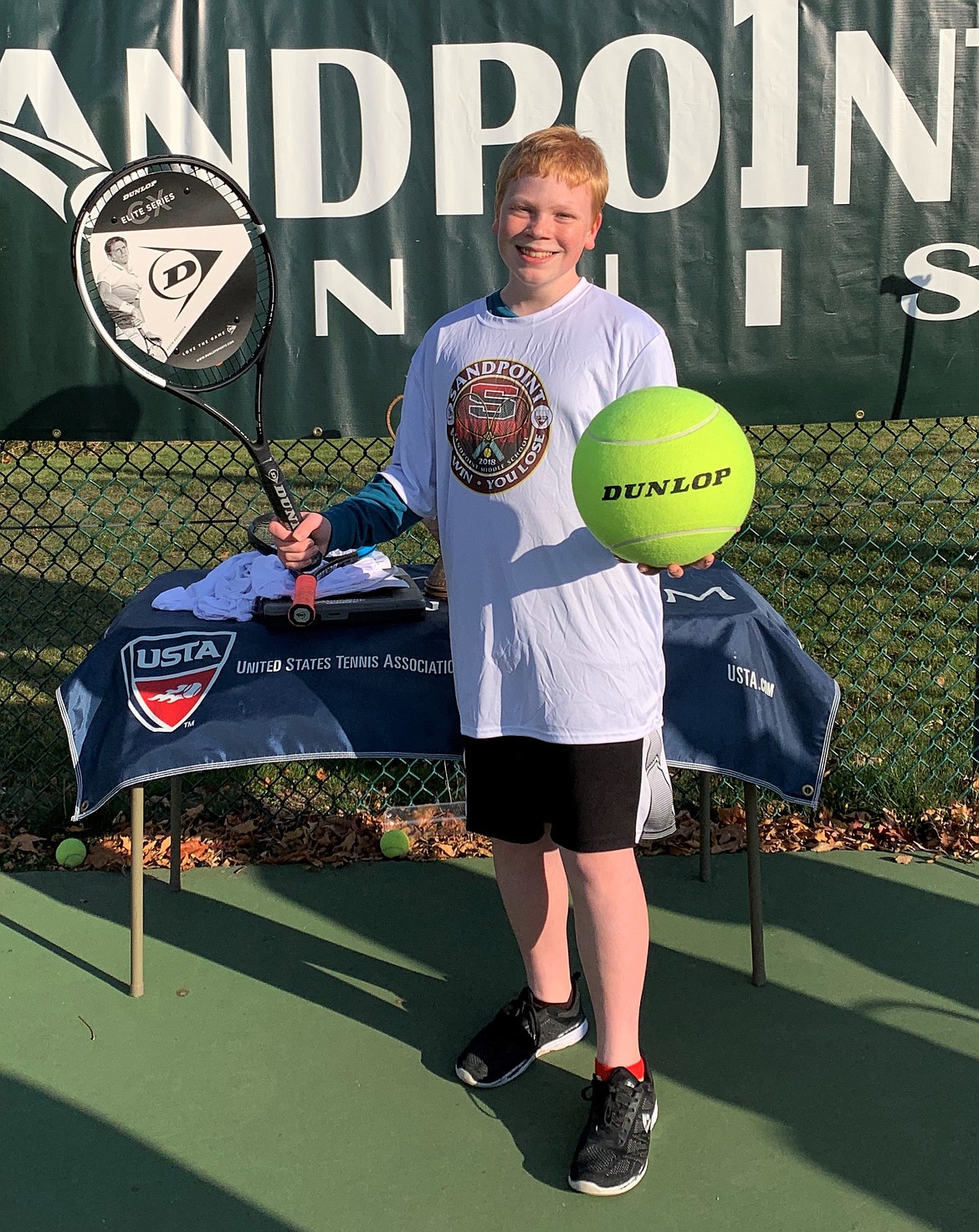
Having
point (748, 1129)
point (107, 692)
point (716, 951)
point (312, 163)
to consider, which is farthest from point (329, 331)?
point (748, 1129)

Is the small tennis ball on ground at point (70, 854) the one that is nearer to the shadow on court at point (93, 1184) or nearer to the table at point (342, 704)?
the table at point (342, 704)

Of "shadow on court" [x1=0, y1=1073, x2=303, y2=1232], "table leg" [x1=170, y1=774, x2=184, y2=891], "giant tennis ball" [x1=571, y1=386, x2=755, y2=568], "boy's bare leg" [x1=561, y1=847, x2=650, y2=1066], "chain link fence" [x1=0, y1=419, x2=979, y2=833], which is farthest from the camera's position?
"chain link fence" [x1=0, y1=419, x2=979, y2=833]

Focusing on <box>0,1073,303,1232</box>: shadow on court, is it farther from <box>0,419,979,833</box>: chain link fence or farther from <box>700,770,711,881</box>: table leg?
<box>700,770,711,881</box>: table leg

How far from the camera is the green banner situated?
3805 mm

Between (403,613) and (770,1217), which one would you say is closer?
(770,1217)

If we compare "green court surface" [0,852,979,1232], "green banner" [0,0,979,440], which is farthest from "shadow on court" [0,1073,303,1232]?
"green banner" [0,0,979,440]

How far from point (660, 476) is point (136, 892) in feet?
5.92

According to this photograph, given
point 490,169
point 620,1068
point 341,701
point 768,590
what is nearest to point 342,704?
point 341,701

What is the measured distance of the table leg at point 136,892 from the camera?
3.20m

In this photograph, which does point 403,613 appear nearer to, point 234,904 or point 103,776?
point 103,776

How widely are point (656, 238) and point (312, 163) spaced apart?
1.08m

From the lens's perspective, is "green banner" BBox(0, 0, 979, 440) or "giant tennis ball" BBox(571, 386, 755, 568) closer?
"giant tennis ball" BBox(571, 386, 755, 568)

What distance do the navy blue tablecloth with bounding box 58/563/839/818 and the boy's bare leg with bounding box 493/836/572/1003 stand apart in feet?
1.41

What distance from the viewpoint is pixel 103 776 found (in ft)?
10.4
